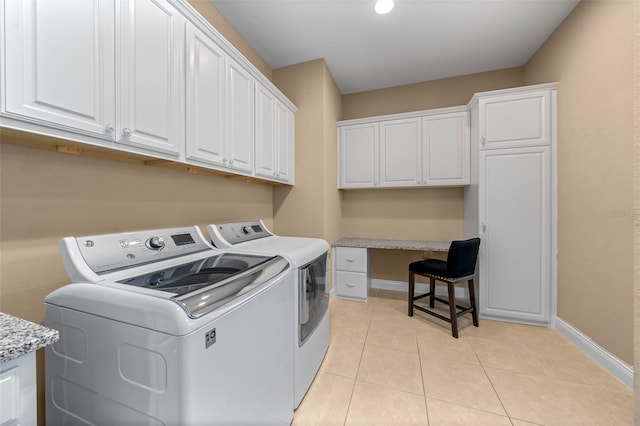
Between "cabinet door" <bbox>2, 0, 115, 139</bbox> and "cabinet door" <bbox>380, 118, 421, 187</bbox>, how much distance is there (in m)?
2.69

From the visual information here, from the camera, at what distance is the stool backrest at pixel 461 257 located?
84.0 inches

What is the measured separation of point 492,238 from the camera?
94.7 inches

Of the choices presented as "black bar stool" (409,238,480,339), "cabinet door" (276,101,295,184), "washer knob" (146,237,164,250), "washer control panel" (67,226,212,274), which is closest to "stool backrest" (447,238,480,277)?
"black bar stool" (409,238,480,339)

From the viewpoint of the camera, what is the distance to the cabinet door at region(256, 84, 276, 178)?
80.4 inches

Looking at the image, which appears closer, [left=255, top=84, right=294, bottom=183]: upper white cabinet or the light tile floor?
the light tile floor

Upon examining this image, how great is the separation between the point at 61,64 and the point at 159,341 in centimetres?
104

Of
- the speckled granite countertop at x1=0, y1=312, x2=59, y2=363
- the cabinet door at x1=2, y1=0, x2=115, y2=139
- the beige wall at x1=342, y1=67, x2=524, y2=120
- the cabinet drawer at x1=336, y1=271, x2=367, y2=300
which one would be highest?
the beige wall at x1=342, y1=67, x2=524, y2=120

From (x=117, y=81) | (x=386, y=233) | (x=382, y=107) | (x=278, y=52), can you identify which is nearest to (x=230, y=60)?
(x=117, y=81)

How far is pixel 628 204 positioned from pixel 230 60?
9.42ft

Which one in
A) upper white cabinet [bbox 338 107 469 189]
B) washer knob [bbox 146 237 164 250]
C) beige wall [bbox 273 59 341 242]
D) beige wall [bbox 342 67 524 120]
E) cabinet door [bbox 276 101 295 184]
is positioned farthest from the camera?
beige wall [bbox 342 67 524 120]

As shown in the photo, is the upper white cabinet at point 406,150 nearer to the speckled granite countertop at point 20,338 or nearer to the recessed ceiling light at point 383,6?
the recessed ceiling light at point 383,6

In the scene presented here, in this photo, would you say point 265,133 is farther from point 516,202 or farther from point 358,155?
point 516,202

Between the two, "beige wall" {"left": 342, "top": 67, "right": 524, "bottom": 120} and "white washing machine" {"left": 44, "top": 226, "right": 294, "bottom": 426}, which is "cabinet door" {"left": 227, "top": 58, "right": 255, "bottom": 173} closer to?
"white washing machine" {"left": 44, "top": 226, "right": 294, "bottom": 426}

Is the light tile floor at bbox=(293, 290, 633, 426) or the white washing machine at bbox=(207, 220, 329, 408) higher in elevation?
the white washing machine at bbox=(207, 220, 329, 408)
